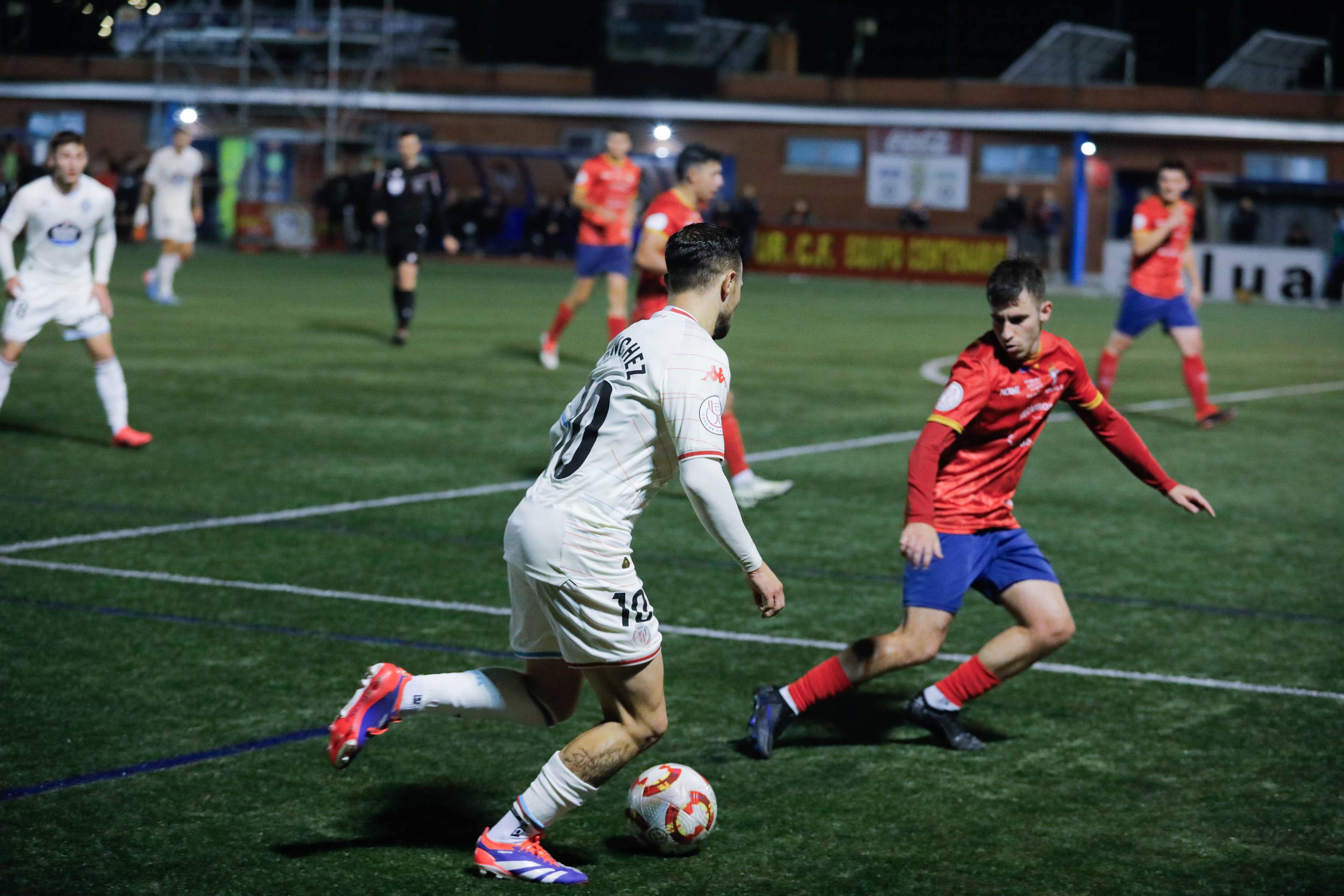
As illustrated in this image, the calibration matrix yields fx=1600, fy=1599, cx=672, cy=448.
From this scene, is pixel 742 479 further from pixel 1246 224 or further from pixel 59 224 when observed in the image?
pixel 1246 224

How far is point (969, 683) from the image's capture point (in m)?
5.39

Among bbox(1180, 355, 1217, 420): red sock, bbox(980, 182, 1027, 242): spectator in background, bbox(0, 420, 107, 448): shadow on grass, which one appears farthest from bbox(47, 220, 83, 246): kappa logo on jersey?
bbox(980, 182, 1027, 242): spectator in background

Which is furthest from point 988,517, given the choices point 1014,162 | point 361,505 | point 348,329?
point 1014,162

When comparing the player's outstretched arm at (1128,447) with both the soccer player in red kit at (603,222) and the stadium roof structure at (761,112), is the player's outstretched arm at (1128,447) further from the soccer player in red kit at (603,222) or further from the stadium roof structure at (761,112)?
the stadium roof structure at (761,112)

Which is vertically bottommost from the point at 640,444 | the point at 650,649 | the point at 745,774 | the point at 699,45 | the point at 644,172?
the point at 745,774

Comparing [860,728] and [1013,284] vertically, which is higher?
[1013,284]

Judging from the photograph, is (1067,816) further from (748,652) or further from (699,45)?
(699,45)

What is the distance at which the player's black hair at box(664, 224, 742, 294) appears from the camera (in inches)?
164

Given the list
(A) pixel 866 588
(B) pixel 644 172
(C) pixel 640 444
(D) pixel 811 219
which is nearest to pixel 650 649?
(C) pixel 640 444

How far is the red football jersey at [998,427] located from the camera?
5254mm

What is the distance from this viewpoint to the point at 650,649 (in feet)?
13.4

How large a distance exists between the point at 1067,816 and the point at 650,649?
5.06ft

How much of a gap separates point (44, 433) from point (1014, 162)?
37.9 metres

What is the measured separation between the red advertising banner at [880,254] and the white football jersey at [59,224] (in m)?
27.2
